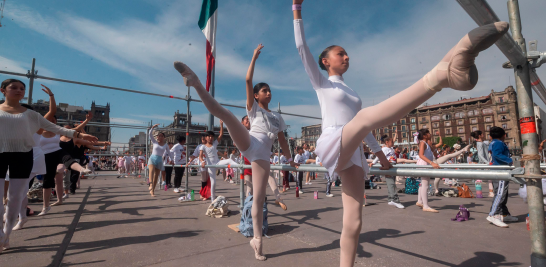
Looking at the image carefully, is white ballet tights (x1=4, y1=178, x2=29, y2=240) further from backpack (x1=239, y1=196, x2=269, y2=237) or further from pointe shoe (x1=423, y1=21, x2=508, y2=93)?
pointe shoe (x1=423, y1=21, x2=508, y2=93)

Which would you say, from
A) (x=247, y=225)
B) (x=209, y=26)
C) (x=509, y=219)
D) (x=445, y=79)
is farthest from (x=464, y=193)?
(x=209, y=26)

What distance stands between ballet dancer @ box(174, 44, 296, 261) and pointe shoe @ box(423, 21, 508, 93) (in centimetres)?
137

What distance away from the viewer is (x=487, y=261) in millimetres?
2379

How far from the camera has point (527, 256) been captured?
2496mm

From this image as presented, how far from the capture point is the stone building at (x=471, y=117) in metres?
63.8

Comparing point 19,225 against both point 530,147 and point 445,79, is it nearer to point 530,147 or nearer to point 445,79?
point 445,79

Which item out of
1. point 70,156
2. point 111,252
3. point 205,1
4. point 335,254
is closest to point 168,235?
point 111,252

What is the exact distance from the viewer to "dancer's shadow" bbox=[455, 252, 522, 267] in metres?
2.30

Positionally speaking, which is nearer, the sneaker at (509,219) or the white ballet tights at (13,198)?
the white ballet tights at (13,198)

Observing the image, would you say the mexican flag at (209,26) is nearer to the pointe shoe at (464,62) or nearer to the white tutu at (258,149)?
the white tutu at (258,149)

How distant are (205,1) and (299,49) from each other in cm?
440

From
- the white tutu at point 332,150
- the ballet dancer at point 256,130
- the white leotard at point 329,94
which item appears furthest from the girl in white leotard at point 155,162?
the white tutu at point 332,150

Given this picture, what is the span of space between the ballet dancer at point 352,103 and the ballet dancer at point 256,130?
0.74m

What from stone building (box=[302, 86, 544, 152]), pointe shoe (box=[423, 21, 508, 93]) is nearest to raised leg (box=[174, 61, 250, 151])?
pointe shoe (box=[423, 21, 508, 93])
